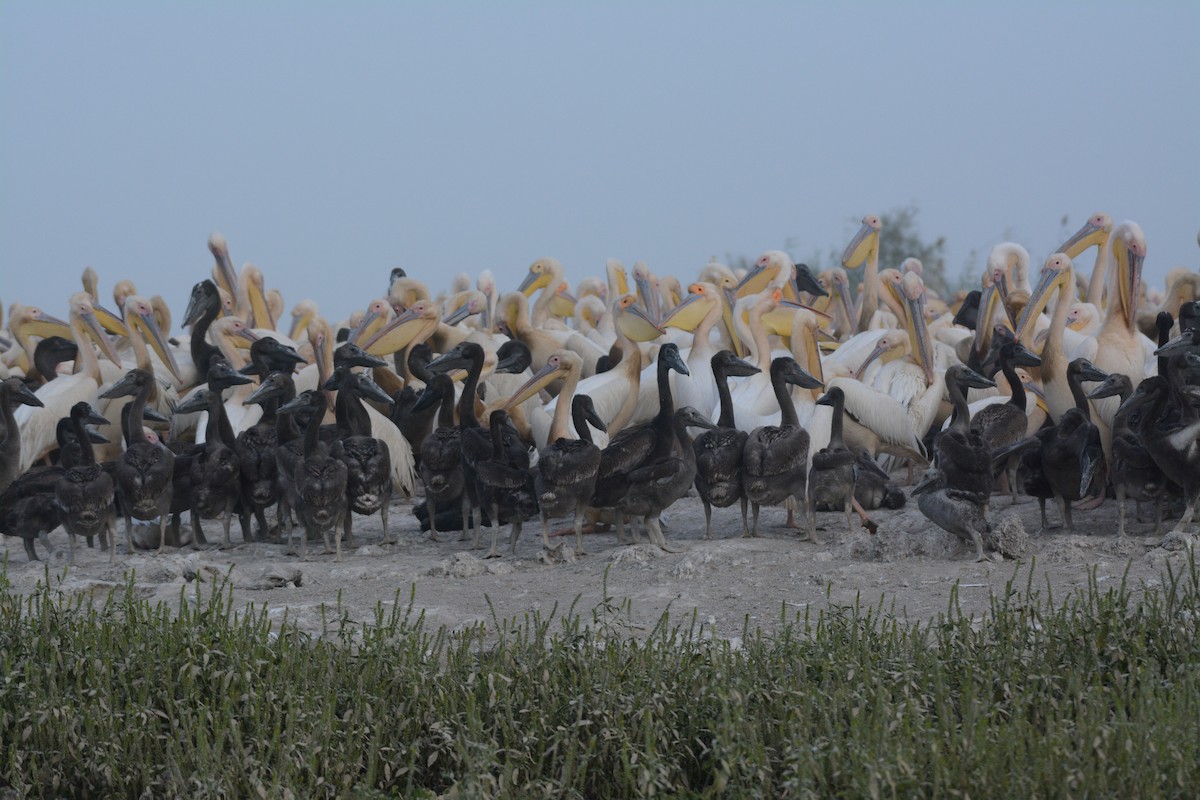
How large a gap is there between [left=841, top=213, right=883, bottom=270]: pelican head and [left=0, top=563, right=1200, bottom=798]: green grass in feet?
26.0

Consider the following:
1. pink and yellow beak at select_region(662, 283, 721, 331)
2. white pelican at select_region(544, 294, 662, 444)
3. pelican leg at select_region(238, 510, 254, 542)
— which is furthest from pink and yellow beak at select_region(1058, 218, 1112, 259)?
pelican leg at select_region(238, 510, 254, 542)

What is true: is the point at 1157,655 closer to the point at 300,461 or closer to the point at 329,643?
the point at 329,643

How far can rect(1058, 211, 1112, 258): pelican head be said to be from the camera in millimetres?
10430

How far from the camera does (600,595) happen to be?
5.60 m

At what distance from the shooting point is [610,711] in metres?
3.90

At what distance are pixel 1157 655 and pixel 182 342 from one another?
9.57 metres

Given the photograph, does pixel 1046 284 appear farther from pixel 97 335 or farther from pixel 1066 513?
pixel 97 335

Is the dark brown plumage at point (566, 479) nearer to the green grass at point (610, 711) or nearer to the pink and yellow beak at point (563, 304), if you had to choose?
the green grass at point (610, 711)

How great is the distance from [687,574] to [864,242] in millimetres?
6891

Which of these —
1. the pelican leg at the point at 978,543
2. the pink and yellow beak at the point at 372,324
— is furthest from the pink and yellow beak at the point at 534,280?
the pelican leg at the point at 978,543

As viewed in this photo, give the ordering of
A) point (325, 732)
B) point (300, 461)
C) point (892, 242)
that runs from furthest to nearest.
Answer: point (892, 242)
point (300, 461)
point (325, 732)

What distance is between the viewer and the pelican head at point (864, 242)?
12219 millimetres

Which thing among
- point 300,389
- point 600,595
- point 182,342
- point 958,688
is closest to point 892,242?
point 182,342

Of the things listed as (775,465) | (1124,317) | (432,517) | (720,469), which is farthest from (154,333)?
(1124,317)
